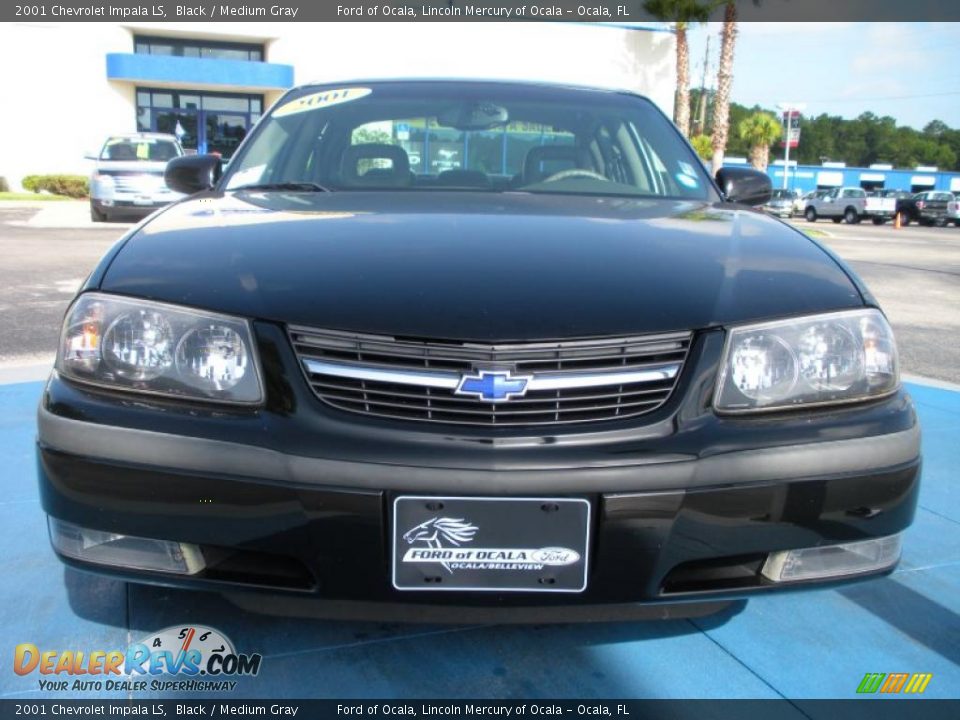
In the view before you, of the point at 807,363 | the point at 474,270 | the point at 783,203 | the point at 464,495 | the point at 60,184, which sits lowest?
the point at 783,203

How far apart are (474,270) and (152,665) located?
1.18m

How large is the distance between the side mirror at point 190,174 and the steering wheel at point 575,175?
1.20 m

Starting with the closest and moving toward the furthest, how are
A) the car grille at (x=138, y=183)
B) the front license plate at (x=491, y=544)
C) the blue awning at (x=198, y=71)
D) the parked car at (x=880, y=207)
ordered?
the front license plate at (x=491, y=544), the car grille at (x=138, y=183), the blue awning at (x=198, y=71), the parked car at (x=880, y=207)

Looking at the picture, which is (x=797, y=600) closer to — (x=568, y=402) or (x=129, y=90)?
(x=568, y=402)

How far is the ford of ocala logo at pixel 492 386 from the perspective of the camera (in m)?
1.69

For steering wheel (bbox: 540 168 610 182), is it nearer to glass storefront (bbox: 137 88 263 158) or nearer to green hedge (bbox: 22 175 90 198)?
green hedge (bbox: 22 175 90 198)

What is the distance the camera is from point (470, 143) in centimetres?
319

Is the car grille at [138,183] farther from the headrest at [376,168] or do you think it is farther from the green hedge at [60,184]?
the headrest at [376,168]

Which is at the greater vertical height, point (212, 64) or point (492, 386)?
point (212, 64)

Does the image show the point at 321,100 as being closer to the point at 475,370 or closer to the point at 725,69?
the point at 475,370

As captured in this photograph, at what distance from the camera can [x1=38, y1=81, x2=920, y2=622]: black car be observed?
167 centimetres

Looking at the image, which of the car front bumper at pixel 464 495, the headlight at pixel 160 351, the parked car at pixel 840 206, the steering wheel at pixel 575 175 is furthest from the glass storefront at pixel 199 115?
the car front bumper at pixel 464 495

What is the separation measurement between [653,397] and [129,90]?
1300 inches

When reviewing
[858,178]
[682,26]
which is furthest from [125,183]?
[858,178]
